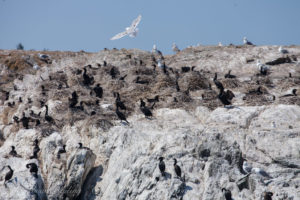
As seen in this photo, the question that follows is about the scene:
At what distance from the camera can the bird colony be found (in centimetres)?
2820

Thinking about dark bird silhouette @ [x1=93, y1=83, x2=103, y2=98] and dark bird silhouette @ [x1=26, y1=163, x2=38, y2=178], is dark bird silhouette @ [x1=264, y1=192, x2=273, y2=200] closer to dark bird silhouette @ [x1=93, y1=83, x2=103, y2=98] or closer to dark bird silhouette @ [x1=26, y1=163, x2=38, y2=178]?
dark bird silhouette @ [x1=26, y1=163, x2=38, y2=178]

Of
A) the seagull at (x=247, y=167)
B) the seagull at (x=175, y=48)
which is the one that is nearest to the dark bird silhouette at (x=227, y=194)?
the seagull at (x=247, y=167)

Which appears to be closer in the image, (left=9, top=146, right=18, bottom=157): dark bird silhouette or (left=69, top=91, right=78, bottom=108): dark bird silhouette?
(left=9, top=146, right=18, bottom=157): dark bird silhouette

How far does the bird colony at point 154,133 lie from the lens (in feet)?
92.5

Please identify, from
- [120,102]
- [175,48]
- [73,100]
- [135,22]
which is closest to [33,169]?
[73,100]

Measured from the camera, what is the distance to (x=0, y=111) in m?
44.5

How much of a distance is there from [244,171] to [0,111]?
25.1 metres

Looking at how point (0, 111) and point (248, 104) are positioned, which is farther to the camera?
point (0, 111)

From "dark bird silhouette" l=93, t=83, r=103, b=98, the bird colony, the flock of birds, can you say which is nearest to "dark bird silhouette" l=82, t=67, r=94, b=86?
the flock of birds

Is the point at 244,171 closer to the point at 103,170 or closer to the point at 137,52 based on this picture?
the point at 103,170

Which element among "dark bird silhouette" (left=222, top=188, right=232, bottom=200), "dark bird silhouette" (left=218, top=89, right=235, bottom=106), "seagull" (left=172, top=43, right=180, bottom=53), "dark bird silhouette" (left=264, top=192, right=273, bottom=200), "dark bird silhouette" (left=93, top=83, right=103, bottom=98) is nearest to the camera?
"dark bird silhouette" (left=264, top=192, right=273, bottom=200)

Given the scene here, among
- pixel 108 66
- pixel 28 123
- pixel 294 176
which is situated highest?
pixel 108 66

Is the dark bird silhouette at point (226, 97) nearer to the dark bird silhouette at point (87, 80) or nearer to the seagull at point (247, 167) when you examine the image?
the seagull at point (247, 167)

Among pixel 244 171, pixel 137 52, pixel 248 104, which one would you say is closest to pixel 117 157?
pixel 244 171
